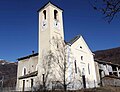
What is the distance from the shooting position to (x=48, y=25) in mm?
31250

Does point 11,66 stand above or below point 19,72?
above

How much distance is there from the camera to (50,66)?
28.2m

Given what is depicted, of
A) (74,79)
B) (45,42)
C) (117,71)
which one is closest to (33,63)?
(45,42)

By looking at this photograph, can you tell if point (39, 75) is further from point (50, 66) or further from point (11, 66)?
point (11, 66)

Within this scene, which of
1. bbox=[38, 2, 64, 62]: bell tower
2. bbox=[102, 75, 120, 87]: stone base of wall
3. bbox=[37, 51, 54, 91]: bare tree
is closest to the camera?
bbox=[37, 51, 54, 91]: bare tree

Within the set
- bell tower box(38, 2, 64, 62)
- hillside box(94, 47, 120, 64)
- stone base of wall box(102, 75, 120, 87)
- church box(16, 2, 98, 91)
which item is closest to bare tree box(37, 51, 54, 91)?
church box(16, 2, 98, 91)

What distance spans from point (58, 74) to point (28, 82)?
7.44 m

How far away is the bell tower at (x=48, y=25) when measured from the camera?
100 ft

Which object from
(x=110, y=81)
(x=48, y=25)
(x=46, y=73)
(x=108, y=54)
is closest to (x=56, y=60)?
→ (x=46, y=73)

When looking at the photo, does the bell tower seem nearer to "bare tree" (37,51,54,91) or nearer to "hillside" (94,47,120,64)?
"bare tree" (37,51,54,91)

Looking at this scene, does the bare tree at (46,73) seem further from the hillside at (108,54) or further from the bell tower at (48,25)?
the hillside at (108,54)

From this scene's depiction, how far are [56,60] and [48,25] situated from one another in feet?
22.7

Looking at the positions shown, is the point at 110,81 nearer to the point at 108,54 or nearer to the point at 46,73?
the point at 46,73

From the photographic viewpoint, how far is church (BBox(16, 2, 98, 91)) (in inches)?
1121
